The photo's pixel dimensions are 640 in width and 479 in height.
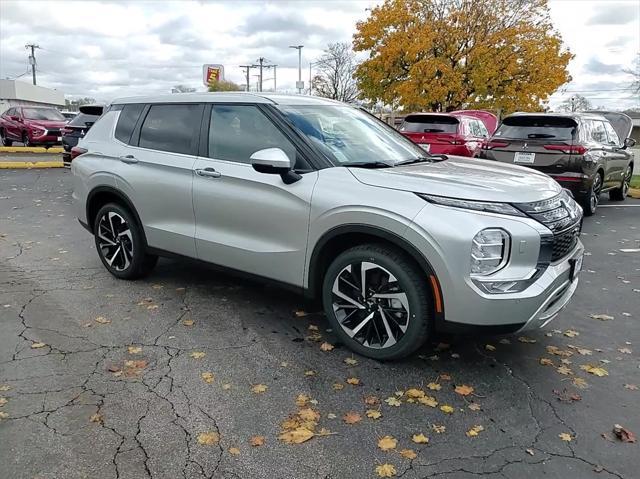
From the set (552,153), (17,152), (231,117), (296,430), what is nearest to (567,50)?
(552,153)

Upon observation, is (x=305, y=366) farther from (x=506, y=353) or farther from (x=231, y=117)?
(x=231, y=117)

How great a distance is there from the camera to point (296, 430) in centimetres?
287

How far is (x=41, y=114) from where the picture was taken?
20484 mm

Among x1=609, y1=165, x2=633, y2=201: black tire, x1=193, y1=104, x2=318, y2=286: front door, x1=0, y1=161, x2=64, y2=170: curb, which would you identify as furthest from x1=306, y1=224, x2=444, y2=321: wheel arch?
x1=0, y1=161, x2=64, y2=170: curb

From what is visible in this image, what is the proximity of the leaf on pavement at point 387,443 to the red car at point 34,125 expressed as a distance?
20099 mm

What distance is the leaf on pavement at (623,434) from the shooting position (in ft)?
9.22

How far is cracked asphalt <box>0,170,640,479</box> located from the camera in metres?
2.62

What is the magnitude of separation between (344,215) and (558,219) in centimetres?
137

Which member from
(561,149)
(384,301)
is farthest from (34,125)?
(384,301)

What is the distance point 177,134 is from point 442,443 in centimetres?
338

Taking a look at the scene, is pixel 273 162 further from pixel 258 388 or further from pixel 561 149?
pixel 561 149

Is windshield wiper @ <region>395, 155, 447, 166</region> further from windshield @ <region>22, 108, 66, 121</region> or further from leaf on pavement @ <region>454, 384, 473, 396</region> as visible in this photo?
windshield @ <region>22, 108, 66, 121</region>

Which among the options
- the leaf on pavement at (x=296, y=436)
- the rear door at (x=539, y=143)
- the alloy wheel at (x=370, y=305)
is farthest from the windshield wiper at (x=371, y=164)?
the rear door at (x=539, y=143)

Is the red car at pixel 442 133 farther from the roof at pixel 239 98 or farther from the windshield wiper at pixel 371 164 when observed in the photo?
the windshield wiper at pixel 371 164
